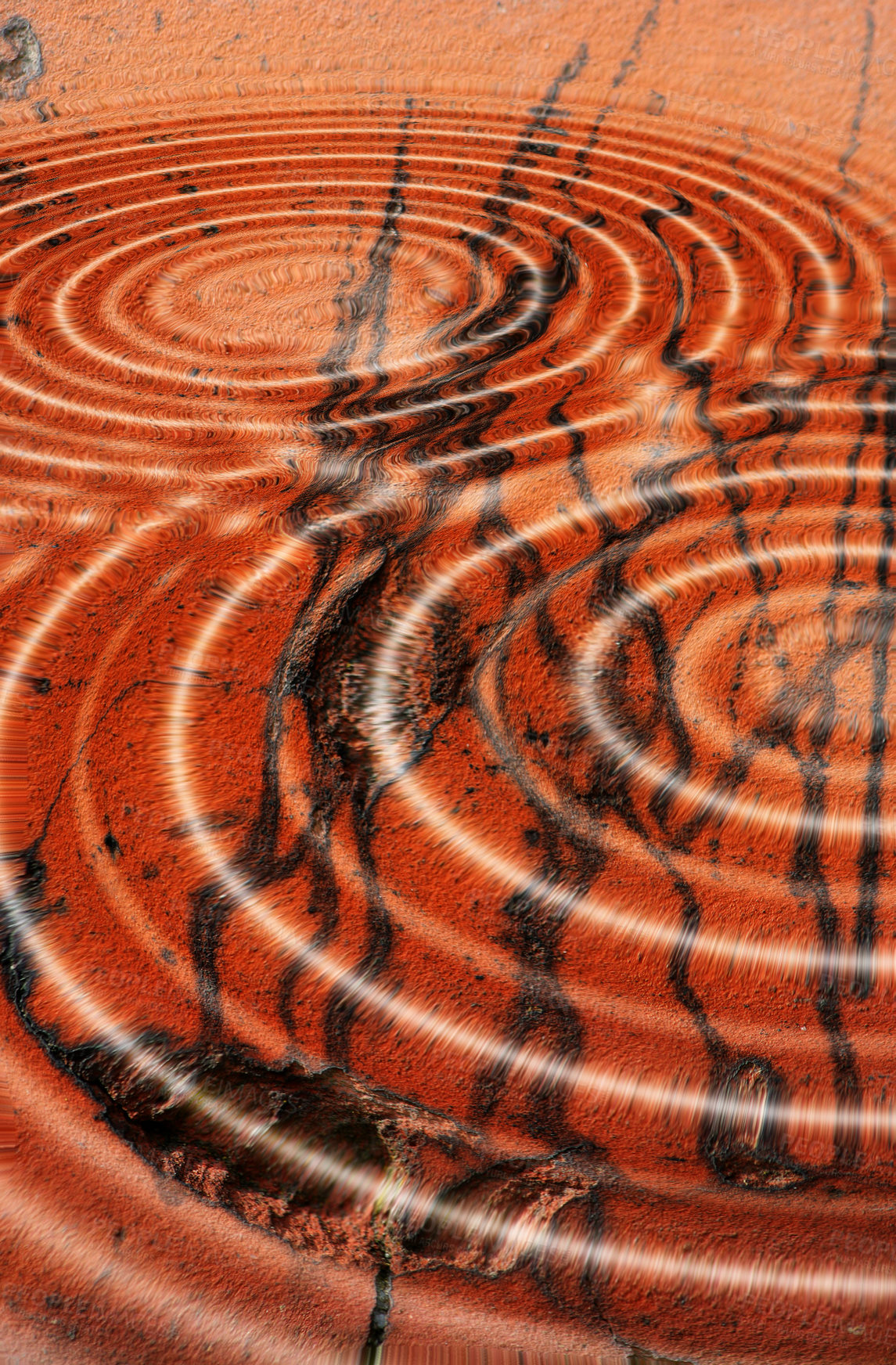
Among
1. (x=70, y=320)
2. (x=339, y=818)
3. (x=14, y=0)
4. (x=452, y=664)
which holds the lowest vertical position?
(x=339, y=818)

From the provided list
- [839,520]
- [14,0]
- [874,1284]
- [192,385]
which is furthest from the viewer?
[14,0]

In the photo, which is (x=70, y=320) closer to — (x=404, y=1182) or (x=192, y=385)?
(x=192, y=385)

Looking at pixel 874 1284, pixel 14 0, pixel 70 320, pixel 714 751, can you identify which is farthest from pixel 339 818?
pixel 14 0

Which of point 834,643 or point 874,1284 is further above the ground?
point 834,643

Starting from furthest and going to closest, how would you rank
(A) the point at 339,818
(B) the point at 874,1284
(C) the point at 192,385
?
(C) the point at 192,385 → (A) the point at 339,818 → (B) the point at 874,1284

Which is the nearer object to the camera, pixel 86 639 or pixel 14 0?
pixel 86 639

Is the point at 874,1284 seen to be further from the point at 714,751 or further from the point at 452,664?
the point at 452,664
